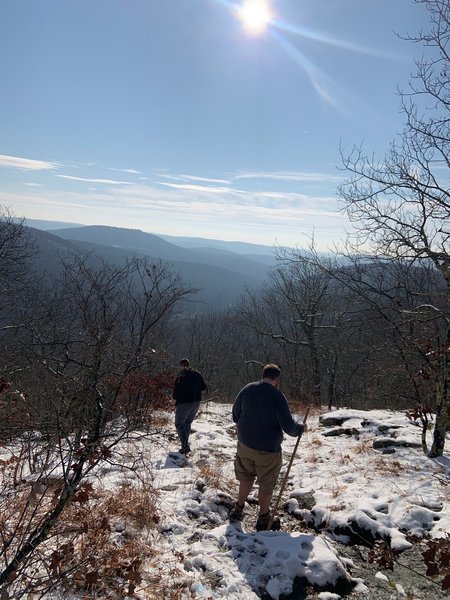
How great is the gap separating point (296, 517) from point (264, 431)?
5.30ft

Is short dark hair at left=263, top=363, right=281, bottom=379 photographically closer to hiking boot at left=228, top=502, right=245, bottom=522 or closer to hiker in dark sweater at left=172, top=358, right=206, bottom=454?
hiking boot at left=228, top=502, right=245, bottom=522

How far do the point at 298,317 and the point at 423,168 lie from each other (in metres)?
15.0

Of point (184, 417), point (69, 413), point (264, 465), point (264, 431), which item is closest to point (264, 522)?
point (264, 465)

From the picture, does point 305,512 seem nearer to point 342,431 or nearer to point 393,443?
point 393,443

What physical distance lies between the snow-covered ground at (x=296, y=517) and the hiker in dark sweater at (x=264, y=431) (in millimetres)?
483

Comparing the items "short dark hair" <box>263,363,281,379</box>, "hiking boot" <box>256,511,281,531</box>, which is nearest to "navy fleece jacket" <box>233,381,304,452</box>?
"short dark hair" <box>263,363,281,379</box>

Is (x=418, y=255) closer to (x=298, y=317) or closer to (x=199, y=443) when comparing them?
(x=199, y=443)

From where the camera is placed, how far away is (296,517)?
5543mm

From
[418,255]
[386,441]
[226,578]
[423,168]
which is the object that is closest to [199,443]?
[386,441]

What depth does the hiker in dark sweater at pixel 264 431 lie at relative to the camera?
16.2ft

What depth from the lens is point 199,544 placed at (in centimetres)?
438

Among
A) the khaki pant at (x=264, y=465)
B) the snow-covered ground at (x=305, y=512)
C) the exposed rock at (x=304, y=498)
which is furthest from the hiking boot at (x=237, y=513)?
the exposed rock at (x=304, y=498)

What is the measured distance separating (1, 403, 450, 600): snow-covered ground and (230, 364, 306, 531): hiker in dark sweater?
48 centimetres

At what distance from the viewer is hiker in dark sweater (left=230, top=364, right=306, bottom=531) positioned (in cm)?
495
